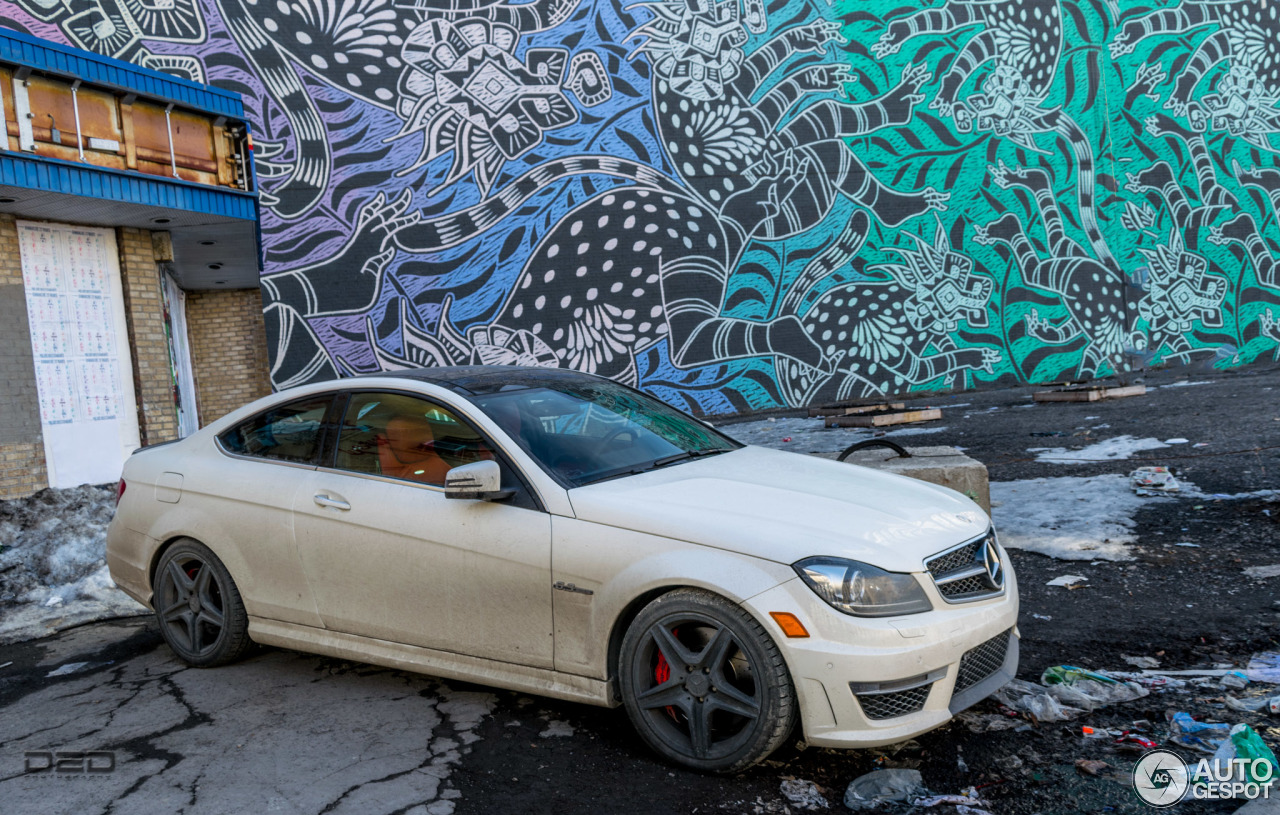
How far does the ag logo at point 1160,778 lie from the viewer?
2.94 meters

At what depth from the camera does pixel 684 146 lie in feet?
62.6

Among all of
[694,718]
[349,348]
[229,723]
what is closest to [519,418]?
[694,718]

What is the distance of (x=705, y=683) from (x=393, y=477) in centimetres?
178

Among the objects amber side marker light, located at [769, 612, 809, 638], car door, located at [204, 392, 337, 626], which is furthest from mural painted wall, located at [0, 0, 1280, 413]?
amber side marker light, located at [769, 612, 809, 638]

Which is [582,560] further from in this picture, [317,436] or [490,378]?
[317,436]

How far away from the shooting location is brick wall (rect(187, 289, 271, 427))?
1980 cm

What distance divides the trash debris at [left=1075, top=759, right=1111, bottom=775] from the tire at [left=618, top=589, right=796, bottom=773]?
39.8 inches

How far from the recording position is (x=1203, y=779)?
9.89 ft

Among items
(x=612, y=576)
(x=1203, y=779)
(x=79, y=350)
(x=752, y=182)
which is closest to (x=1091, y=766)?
(x=1203, y=779)

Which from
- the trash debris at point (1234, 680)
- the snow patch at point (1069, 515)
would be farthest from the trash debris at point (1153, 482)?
the trash debris at point (1234, 680)

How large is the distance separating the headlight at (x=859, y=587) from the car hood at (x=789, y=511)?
3cm

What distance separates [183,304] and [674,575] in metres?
18.2

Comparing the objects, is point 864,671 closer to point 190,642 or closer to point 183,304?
point 190,642

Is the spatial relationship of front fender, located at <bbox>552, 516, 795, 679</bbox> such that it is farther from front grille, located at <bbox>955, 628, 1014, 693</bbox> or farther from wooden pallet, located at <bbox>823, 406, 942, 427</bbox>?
wooden pallet, located at <bbox>823, 406, 942, 427</bbox>
